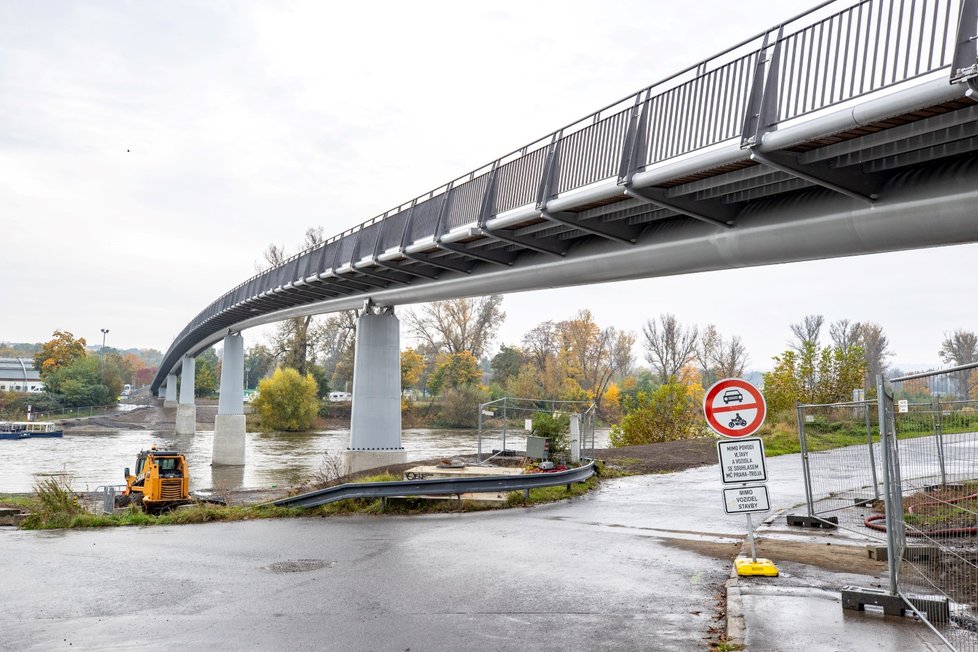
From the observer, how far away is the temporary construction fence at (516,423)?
71.6 ft

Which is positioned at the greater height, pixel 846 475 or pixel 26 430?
pixel 26 430

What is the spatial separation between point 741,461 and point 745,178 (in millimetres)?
4762

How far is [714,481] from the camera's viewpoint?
19.8 meters

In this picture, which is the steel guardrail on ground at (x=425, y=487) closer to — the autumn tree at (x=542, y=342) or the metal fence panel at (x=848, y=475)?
the metal fence panel at (x=848, y=475)

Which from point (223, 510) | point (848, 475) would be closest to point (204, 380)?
point (223, 510)

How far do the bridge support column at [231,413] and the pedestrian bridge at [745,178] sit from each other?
31584mm

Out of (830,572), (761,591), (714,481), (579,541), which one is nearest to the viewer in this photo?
(761,591)

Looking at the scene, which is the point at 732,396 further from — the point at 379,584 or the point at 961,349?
the point at 961,349

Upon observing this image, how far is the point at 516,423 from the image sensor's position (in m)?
58.3

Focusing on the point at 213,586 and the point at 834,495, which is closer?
the point at 213,586

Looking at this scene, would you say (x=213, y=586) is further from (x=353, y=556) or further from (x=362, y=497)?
(x=362, y=497)

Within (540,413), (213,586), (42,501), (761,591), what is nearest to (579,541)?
(761,591)

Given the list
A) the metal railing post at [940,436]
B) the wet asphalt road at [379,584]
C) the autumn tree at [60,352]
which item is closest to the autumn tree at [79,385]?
the autumn tree at [60,352]

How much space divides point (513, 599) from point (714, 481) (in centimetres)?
1264
